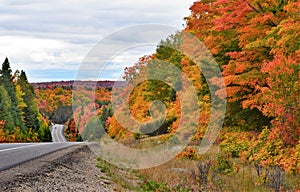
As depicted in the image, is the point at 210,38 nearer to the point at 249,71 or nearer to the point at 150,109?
the point at 249,71

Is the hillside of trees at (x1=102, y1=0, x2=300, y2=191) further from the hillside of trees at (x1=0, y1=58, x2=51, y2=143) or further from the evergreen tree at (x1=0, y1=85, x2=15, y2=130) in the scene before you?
the evergreen tree at (x1=0, y1=85, x2=15, y2=130)

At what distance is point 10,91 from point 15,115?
4825mm

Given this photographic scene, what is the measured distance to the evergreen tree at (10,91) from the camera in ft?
243

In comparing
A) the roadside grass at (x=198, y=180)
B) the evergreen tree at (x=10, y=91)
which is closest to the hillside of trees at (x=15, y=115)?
the evergreen tree at (x=10, y=91)

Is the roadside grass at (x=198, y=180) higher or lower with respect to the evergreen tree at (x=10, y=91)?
lower

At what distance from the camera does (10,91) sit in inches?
2992

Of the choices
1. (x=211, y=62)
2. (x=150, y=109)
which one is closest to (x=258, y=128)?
(x=211, y=62)

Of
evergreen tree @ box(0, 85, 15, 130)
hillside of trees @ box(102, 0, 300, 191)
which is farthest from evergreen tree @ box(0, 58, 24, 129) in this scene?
hillside of trees @ box(102, 0, 300, 191)

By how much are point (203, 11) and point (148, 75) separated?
71.5ft

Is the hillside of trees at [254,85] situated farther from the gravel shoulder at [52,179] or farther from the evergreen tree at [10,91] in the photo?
the evergreen tree at [10,91]

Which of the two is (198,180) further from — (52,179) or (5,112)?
(5,112)

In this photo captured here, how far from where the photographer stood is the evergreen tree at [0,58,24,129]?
243 ft

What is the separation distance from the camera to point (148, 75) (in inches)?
1689

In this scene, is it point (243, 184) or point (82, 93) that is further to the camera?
point (82, 93)
